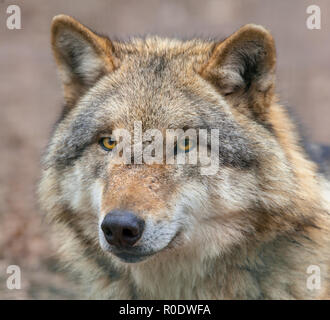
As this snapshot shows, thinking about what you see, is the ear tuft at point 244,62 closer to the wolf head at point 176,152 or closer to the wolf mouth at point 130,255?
the wolf head at point 176,152

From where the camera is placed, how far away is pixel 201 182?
14.9 ft

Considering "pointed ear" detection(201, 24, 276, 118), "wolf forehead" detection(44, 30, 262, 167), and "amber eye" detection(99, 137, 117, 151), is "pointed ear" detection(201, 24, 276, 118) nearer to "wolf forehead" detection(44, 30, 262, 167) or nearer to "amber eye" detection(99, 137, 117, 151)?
"wolf forehead" detection(44, 30, 262, 167)

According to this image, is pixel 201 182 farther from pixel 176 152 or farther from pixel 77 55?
pixel 77 55

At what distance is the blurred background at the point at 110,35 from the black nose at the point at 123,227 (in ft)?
18.9

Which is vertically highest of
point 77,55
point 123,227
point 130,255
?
point 77,55

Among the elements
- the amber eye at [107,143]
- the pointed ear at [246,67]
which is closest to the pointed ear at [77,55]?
the amber eye at [107,143]

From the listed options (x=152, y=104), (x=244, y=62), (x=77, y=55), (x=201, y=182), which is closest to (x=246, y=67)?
(x=244, y=62)

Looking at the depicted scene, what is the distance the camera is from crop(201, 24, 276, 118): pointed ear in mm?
4609

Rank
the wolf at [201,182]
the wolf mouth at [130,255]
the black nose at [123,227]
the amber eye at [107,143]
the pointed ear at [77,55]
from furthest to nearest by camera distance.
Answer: the pointed ear at [77,55] < the amber eye at [107,143] < the wolf at [201,182] < the wolf mouth at [130,255] < the black nose at [123,227]

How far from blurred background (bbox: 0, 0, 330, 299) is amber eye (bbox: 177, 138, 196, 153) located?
5.65 metres

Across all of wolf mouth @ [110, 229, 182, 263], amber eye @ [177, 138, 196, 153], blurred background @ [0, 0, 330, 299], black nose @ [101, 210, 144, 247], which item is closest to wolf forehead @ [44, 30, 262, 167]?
amber eye @ [177, 138, 196, 153]

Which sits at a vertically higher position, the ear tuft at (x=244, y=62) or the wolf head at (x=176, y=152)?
the ear tuft at (x=244, y=62)

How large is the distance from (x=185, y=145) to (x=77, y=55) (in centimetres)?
150

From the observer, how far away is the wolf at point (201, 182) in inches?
177
